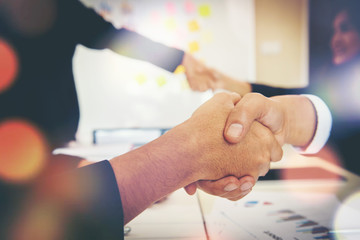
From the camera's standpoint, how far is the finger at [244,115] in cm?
55

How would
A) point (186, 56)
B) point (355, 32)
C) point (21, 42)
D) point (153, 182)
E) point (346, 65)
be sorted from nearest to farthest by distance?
point (153, 182) < point (21, 42) < point (186, 56) < point (355, 32) < point (346, 65)

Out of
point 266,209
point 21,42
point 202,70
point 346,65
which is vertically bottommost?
point 266,209

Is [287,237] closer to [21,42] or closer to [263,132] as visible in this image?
[263,132]

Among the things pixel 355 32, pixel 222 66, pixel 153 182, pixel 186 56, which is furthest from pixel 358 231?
pixel 222 66

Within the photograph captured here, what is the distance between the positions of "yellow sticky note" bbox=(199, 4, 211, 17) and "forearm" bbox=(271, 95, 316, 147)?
2.20 metres

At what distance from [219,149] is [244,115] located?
10 centimetres

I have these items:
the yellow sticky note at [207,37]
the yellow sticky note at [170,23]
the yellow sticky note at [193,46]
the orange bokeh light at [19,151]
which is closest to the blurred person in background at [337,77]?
the orange bokeh light at [19,151]

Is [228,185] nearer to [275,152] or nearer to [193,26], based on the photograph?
[275,152]

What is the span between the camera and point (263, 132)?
0.63 m

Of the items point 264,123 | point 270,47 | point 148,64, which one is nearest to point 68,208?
point 264,123

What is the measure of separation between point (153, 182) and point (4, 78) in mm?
511

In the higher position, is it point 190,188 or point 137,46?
point 137,46

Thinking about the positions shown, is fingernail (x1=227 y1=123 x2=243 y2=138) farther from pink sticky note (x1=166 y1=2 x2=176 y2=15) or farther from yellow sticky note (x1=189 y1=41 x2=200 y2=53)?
pink sticky note (x1=166 y1=2 x2=176 y2=15)

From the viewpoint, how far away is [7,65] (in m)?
0.70
